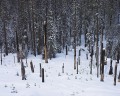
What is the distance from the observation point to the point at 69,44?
50094mm

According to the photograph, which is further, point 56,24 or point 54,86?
point 56,24

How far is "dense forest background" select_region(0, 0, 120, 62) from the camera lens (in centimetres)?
4033

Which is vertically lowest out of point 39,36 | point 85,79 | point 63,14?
point 85,79

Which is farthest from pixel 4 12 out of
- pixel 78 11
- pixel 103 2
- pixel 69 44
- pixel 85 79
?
pixel 85 79

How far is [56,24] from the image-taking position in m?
49.3

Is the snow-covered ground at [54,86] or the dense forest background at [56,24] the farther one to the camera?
the dense forest background at [56,24]

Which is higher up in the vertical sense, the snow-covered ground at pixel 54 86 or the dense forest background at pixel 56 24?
the dense forest background at pixel 56 24

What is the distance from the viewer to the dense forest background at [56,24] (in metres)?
40.3

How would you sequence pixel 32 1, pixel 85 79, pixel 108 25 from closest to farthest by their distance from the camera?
1. pixel 85 79
2. pixel 32 1
3. pixel 108 25

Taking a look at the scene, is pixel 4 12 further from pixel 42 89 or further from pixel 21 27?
pixel 42 89

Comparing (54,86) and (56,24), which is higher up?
(56,24)

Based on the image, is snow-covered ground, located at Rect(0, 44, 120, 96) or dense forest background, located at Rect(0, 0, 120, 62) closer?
snow-covered ground, located at Rect(0, 44, 120, 96)

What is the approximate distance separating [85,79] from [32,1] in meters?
20.3

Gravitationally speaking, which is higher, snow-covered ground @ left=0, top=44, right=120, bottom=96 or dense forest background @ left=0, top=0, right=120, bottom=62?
dense forest background @ left=0, top=0, right=120, bottom=62
